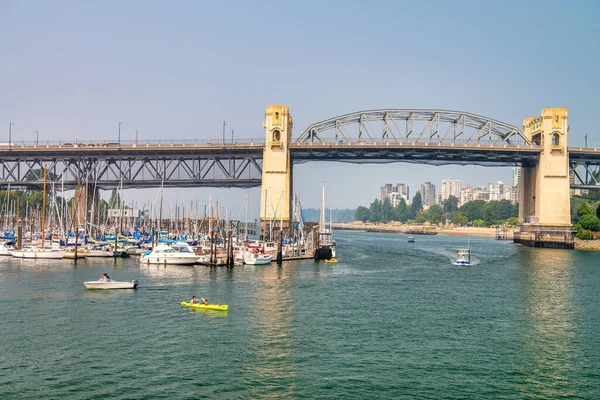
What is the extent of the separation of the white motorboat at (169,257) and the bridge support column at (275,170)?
124ft

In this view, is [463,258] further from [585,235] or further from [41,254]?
[41,254]

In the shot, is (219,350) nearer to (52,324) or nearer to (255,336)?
(255,336)

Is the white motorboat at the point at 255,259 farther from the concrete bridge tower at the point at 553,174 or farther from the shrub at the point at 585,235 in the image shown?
the shrub at the point at 585,235

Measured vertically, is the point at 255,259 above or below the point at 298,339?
above

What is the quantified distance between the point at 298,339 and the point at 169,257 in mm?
42211

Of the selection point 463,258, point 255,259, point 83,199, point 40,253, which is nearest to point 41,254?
point 40,253

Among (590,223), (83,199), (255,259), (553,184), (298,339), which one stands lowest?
(298,339)

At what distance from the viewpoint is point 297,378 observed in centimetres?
3147

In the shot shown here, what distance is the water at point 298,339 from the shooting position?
99.6 ft

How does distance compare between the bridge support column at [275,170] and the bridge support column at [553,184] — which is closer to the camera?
the bridge support column at [275,170]

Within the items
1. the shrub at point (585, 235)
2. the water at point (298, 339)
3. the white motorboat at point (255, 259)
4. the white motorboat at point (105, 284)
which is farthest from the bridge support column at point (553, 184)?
the white motorboat at point (105, 284)

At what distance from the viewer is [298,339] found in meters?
39.1

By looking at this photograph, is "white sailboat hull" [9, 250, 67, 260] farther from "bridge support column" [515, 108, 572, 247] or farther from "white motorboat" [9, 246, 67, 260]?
"bridge support column" [515, 108, 572, 247]

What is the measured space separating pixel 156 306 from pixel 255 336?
12429 millimetres
